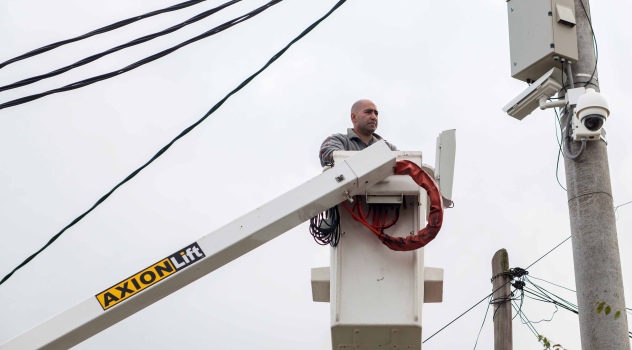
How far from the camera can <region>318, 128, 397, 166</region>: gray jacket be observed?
6.61 m

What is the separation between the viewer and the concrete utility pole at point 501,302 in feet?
34.2

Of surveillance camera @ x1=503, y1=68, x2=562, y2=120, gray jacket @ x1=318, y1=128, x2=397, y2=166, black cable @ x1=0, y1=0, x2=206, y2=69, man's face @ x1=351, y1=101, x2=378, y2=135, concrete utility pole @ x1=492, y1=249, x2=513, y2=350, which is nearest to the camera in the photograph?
black cable @ x1=0, y1=0, x2=206, y2=69

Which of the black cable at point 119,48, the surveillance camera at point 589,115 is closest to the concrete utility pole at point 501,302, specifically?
the surveillance camera at point 589,115

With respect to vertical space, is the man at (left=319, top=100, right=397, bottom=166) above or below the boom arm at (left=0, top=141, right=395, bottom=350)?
above

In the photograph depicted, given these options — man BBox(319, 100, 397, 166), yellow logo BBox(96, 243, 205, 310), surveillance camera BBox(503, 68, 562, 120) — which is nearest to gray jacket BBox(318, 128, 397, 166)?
man BBox(319, 100, 397, 166)

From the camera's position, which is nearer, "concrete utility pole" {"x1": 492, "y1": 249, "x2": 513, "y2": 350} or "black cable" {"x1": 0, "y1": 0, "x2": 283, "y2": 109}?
"black cable" {"x1": 0, "y1": 0, "x2": 283, "y2": 109}

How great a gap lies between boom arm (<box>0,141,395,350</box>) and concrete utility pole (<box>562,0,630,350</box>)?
119 cm

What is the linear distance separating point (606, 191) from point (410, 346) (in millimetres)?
1549

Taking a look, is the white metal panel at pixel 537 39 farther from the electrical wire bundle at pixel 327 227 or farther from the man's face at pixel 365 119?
the electrical wire bundle at pixel 327 227

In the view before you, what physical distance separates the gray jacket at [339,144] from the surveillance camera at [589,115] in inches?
47.1

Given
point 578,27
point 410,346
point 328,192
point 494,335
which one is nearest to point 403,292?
point 410,346

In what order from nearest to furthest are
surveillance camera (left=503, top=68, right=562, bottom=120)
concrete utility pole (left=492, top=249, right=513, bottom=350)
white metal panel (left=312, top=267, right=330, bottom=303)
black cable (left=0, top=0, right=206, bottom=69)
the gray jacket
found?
black cable (left=0, top=0, right=206, bottom=69)
white metal panel (left=312, top=267, right=330, bottom=303)
the gray jacket
surveillance camera (left=503, top=68, right=562, bottom=120)
concrete utility pole (left=492, top=249, right=513, bottom=350)

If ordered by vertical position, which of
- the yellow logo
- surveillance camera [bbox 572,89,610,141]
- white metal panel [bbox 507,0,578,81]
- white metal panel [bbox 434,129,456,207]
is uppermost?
white metal panel [bbox 507,0,578,81]

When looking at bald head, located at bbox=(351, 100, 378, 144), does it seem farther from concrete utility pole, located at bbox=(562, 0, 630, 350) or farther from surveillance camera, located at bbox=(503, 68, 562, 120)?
concrete utility pole, located at bbox=(562, 0, 630, 350)
